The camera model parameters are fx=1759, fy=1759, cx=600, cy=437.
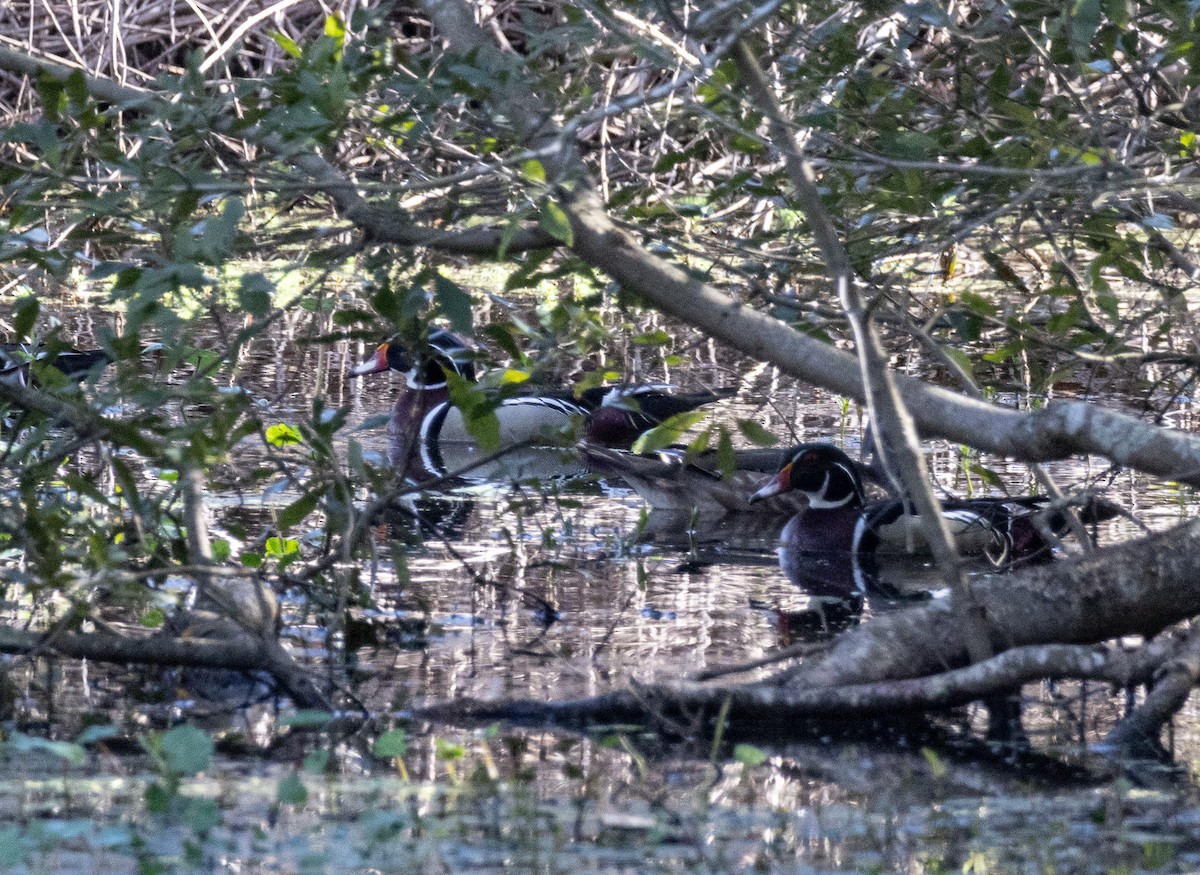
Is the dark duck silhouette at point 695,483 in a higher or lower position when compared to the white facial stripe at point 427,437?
lower

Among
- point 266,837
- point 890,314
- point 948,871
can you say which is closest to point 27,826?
point 266,837

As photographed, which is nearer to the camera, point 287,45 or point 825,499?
point 287,45

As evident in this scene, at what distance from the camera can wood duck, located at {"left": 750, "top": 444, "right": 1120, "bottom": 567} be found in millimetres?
5930

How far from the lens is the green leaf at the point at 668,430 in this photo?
12.8 feet

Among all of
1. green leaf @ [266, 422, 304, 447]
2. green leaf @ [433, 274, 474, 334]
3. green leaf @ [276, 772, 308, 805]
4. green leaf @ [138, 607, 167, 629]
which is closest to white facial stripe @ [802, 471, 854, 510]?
green leaf @ [266, 422, 304, 447]

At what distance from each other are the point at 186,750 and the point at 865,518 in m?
4.05

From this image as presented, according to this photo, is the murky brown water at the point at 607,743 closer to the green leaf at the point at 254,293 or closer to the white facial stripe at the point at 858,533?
the white facial stripe at the point at 858,533

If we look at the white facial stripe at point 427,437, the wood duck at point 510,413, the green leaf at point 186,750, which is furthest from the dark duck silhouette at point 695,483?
the green leaf at point 186,750

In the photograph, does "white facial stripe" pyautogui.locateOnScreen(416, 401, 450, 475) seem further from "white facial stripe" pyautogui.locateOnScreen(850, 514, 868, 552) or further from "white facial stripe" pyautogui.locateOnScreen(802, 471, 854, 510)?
"white facial stripe" pyautogui.locateOnScreen(850, 514, 868, 552)

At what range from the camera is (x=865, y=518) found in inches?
252

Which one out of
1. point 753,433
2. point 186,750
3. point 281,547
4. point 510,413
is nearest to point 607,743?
point 186,750

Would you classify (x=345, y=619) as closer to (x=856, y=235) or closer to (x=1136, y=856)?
(x=856, y=235)

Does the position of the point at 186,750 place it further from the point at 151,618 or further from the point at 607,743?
the point at 151,618

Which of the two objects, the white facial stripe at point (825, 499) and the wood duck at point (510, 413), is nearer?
the white facial stripe at point (825, 499)
